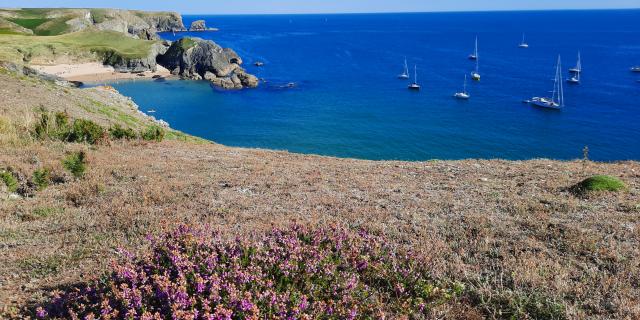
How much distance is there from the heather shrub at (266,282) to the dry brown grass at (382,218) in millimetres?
734

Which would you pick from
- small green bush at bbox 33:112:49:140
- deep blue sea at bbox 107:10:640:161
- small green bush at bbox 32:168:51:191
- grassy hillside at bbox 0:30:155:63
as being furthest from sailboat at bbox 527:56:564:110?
grassy hillside at bbox 0:30:155:63

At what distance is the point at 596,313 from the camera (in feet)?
18.8

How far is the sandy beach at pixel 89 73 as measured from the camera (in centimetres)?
9500

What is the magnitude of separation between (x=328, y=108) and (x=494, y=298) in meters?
72.3

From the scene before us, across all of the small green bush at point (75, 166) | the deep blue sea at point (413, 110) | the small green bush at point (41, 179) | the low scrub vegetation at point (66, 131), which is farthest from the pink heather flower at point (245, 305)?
the deep blue sea at point (413, 110)

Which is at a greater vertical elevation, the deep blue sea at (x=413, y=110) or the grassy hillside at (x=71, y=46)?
the grassy hillside at (x=71, y=46)

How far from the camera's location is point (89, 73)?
10044cm

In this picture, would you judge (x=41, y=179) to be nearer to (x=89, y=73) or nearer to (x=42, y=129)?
(x=42, y=129)

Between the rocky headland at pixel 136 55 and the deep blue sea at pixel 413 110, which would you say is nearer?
the deep blue sea at pixel 413 110

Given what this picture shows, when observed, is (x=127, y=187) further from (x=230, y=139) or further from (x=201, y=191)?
(x=230, y=139)

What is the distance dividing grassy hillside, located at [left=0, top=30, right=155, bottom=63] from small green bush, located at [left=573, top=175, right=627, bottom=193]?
100 metres

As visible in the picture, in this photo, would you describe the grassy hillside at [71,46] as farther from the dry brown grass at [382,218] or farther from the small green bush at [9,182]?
the dry brown grass at [382,218]

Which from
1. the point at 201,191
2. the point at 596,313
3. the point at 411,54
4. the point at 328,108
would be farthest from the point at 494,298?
the point at 411,54

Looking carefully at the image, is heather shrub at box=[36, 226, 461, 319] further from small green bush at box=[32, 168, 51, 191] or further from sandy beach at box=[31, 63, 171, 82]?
sandy beach at box=[31, 63, 171, 82]
